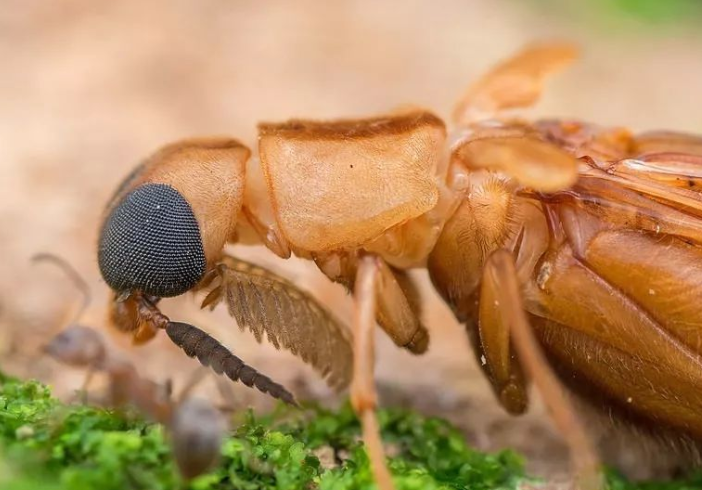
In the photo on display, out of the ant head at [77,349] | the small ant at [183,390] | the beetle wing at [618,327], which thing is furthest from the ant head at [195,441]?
the beetle wing at [618,327]

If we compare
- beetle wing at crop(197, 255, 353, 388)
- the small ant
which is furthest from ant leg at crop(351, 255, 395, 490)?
beetle wing at crop(197, 255, 353, 388)

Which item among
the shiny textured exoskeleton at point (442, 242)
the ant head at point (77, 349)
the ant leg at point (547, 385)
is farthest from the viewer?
the ant head at point (77, 349)

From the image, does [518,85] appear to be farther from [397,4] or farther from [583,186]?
[397,4]

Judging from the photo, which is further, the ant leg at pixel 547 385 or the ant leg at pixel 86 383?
the ant leg at pixel 86 383

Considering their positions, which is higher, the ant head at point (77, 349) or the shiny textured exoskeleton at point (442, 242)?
the shiny textured exoskeleton at point (442, 242)

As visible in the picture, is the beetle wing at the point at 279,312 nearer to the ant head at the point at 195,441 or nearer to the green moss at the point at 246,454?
the green moss at the point at 246,454
